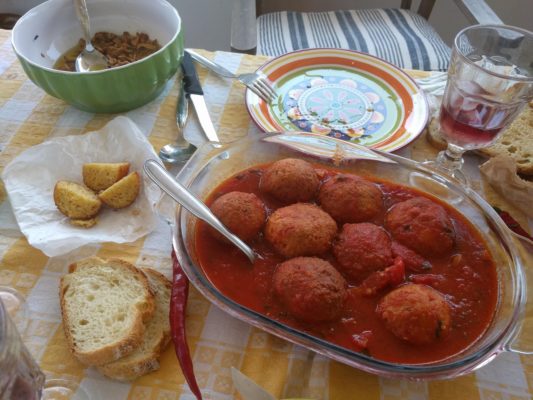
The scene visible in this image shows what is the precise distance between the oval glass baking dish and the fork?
0.39 metres

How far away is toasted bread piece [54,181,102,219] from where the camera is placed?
1.42 metres

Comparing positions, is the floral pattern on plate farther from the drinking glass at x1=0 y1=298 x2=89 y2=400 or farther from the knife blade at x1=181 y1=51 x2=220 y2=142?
the drinking glass at x1=0 y1=298 x2=89 y2=400

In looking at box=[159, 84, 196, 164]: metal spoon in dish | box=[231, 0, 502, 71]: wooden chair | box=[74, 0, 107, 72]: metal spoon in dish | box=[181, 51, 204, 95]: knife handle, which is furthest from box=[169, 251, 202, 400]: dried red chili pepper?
box=[231, 0, 502, 71]: wooden chair

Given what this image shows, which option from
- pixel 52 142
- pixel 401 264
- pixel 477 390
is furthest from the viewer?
pixel 52 142

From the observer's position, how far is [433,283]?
119 cm

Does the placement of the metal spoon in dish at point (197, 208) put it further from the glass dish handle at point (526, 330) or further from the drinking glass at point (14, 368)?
the glass dish handle at point (526, 330)

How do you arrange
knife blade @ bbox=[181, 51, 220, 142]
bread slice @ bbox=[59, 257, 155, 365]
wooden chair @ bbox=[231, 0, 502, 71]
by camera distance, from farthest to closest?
wooden chair @ bbox=[231, 0, 502, 71] < knife blade @ bbox=[181, 51, 220, 142] < bread slice @ bbox=[59, 257, 155, 365]

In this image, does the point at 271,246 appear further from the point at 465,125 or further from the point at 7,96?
the point at 7,96

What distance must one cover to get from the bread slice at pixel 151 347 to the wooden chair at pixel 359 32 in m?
1.66

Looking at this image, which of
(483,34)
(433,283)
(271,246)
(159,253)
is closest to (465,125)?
(483,34)

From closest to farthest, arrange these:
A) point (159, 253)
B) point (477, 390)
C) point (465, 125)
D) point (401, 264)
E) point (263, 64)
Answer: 1. point (477, 390)
2. point (401, 264)
3. point (159, 253)
4. point (465, 125)
5. point (263, 64)

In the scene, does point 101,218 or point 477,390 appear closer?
point 477,390

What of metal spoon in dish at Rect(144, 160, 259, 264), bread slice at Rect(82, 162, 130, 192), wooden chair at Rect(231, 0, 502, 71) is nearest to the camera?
metal spoon in dish at Rect(144, 160, 259, 264)

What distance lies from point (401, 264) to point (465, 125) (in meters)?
0.58
